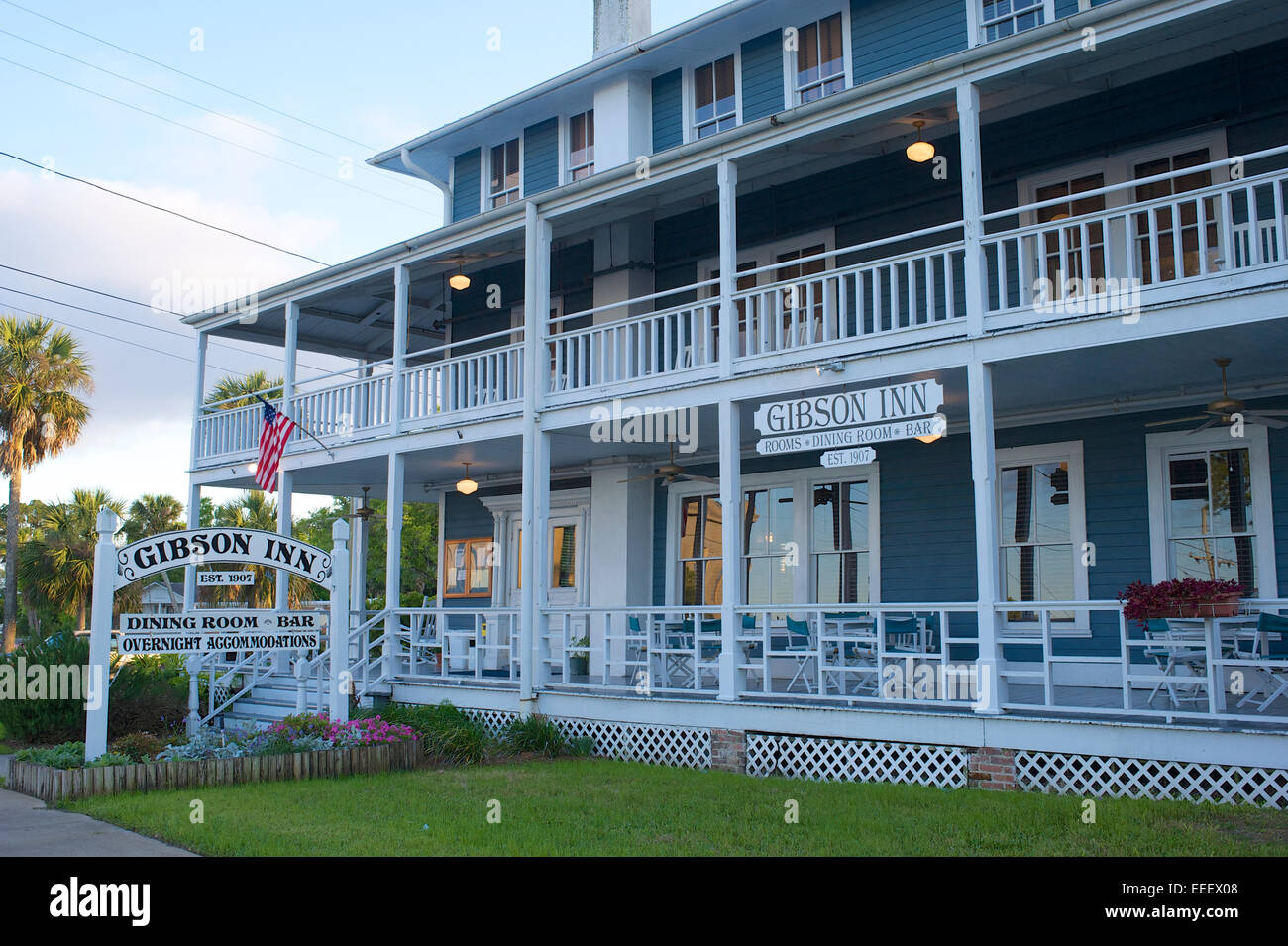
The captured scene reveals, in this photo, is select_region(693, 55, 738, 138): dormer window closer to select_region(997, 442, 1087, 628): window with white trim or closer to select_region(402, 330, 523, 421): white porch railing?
select_region(402, 330, 523, 421): white porch railing

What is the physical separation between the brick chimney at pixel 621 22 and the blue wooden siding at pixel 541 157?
1.65 m

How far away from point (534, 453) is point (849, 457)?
467cm

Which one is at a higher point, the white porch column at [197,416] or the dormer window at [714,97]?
the dormer window at [714,97]

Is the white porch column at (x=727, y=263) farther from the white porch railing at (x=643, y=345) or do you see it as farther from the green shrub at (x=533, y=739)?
the green shrub at (x=533, y=739)

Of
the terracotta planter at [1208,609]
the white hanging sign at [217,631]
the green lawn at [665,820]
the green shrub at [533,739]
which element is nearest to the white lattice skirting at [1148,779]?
the green lawn at [665,820]

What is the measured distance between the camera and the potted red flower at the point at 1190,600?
28.2 ft

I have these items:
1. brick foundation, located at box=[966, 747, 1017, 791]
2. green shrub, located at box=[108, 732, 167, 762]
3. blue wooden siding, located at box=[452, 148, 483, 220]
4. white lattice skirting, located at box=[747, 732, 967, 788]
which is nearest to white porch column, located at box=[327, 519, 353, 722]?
green shrub, located at box=[108, 732, 167, 762]

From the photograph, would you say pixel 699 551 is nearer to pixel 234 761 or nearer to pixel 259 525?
pixel 234 761

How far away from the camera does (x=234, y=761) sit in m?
10.6

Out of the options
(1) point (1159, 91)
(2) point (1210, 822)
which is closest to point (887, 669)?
(2) point (1210, 822)

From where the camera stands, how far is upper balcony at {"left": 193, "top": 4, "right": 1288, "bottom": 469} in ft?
33.4

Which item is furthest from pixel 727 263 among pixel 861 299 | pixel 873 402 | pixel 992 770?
pixel 992 770

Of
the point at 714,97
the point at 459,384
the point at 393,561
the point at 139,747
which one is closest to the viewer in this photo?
the point at 139,747

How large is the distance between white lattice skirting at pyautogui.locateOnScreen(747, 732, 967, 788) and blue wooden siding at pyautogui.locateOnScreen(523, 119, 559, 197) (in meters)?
10.8
